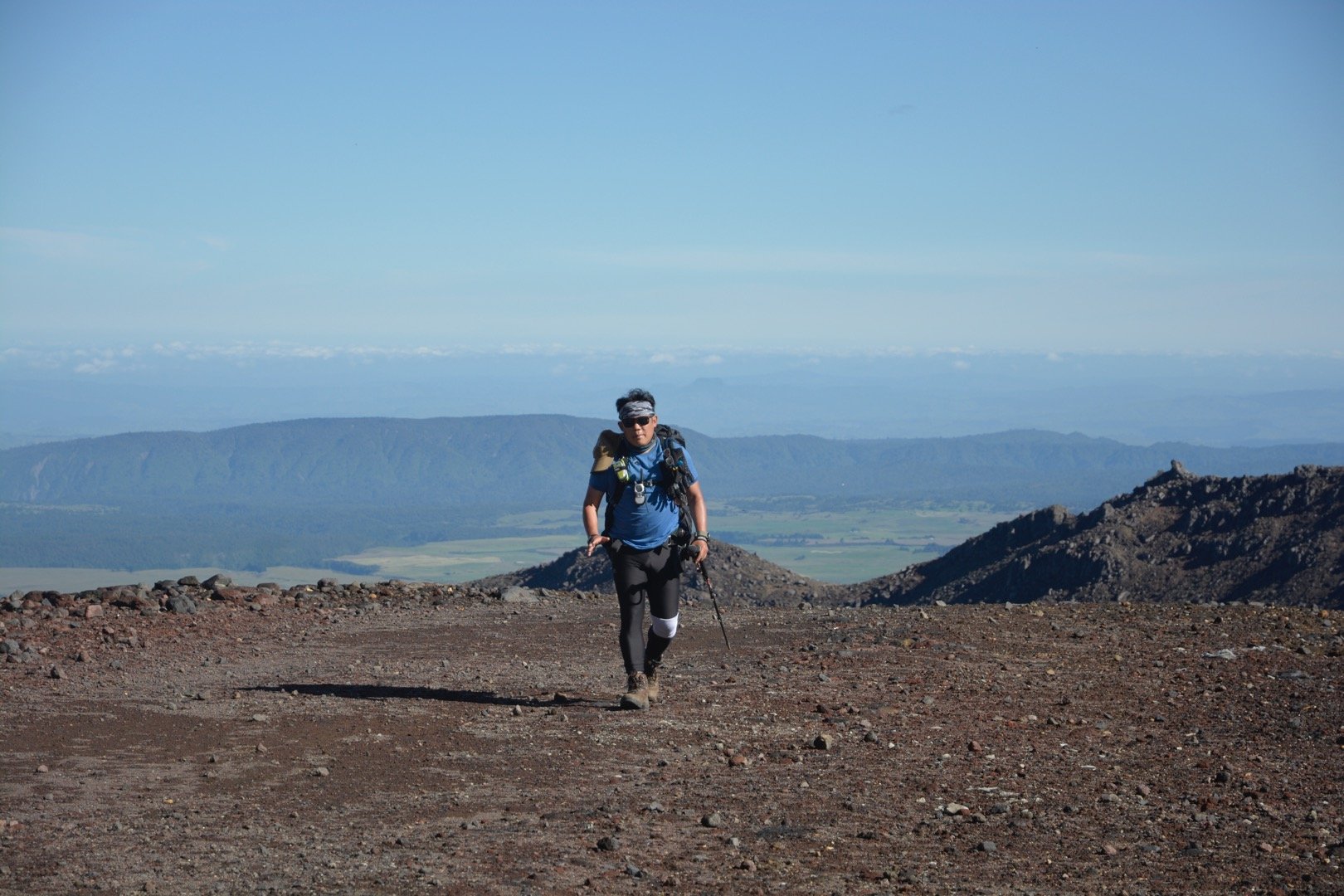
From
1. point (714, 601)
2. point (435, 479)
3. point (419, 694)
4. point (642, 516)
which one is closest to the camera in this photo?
point (642, 516)

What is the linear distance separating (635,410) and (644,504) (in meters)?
0.69

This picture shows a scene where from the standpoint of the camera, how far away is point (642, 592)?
405 inches

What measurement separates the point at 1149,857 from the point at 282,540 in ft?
388

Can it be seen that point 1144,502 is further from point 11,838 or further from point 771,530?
point 771,530

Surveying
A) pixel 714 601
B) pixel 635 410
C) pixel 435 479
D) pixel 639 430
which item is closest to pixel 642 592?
pixel 714 601

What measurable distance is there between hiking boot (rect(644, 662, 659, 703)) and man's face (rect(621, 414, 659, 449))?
166 cm

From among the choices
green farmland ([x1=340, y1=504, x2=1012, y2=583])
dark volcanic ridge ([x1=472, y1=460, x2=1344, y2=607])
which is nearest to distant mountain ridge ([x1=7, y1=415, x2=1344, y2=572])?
green farmland ([x1=340, y1=504, x2=1012, y2=583])

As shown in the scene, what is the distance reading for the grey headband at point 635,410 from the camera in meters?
9.90

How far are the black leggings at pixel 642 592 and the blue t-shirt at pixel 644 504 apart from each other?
10 cm

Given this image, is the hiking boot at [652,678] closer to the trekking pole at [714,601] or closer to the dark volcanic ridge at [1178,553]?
the trekking pole at [714,601]

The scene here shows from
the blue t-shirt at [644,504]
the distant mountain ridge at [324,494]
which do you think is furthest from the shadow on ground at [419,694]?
the distant mountain ridge at [324,494]

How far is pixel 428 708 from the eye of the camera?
10.3 metres

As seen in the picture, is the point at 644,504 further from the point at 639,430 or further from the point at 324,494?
the point at 324,494

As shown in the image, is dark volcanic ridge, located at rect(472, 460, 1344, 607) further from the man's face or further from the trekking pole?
the man's face
